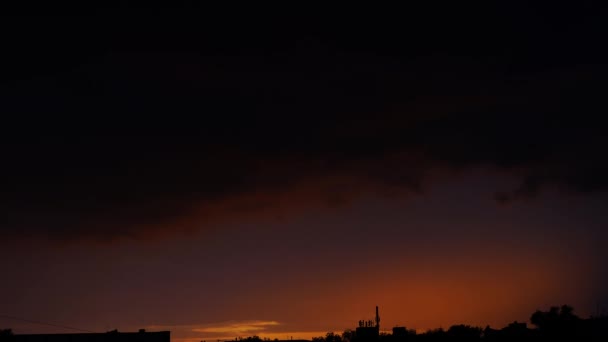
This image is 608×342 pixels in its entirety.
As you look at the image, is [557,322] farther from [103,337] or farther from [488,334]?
[103,337]

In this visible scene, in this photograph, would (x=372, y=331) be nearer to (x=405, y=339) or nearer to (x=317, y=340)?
(x=405, y=339)

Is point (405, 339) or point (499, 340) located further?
point (405, 339)

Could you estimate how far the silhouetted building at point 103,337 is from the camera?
346 ft

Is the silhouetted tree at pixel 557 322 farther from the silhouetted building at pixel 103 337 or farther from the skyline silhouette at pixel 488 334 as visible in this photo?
the silhouetted building at pixel 103 337

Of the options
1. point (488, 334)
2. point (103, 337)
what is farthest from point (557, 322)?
point (103, 337)

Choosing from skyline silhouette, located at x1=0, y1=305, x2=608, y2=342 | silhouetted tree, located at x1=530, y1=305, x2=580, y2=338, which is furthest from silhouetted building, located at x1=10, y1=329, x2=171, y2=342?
silhouetted tree, located at x1=530, y1=305, x2=580, y2=338

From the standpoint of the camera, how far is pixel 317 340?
163 meters

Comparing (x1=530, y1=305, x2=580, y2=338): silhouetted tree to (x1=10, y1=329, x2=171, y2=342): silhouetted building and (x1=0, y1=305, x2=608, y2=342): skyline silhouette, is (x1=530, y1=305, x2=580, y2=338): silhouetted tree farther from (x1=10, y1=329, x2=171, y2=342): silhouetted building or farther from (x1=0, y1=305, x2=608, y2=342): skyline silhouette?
(x1=10, y1=329, x2=171, y2=342): silhouetted building

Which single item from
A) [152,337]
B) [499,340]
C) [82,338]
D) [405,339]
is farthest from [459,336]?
[82,338]

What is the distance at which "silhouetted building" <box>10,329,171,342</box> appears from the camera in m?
106

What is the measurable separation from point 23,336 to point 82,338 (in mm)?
7142

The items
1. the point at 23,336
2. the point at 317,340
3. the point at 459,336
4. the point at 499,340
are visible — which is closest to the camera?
the point at 499,340

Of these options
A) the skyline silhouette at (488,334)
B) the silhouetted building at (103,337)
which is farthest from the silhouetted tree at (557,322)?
→ the silhouetted building at (103,337)

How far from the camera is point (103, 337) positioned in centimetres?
10844
